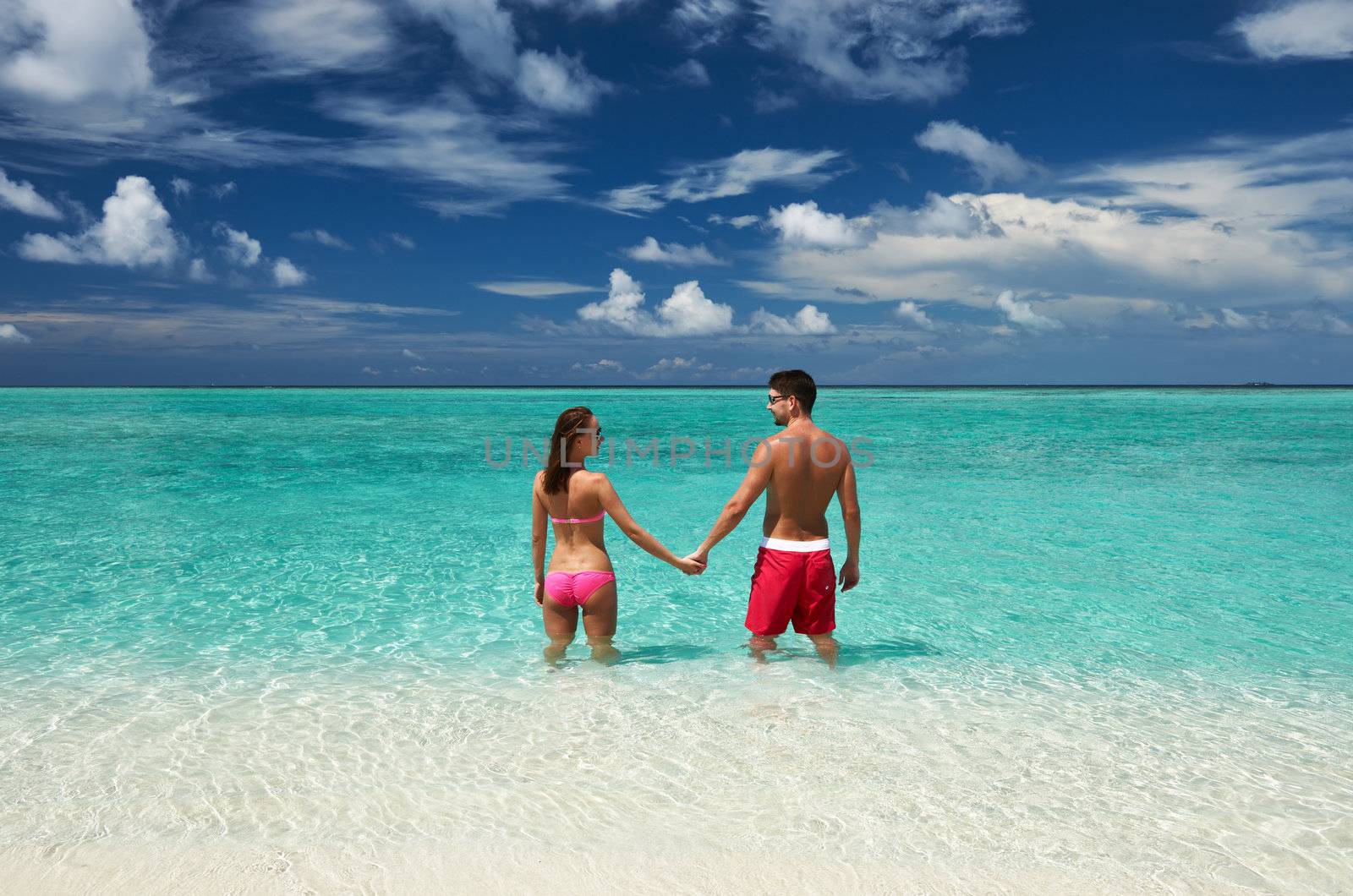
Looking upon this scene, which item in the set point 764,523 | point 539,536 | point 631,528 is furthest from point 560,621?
point 764,523

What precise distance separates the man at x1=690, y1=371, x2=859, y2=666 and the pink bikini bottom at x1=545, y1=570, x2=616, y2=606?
663mm

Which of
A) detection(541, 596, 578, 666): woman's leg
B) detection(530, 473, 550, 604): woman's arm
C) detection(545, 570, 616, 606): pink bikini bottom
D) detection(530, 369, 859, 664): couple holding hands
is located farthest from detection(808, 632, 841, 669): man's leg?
detection(530, 473, 550, 604): woman's arm

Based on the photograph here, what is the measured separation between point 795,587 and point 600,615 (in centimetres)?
131

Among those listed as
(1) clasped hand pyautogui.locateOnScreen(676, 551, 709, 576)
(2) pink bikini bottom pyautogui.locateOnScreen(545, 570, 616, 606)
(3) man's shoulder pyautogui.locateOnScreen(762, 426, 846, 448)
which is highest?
(3) man's shoulder pyautogui.locateOnScreen(762, 426, 846, 448)

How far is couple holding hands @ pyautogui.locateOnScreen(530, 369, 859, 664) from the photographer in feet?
16.4

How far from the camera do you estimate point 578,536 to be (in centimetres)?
517

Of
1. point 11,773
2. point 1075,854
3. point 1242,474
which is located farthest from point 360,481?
point 1242,474

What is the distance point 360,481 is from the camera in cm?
1791

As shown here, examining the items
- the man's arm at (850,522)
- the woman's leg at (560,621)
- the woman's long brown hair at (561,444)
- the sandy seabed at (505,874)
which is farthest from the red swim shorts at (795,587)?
the sandy seabed at (505,874)

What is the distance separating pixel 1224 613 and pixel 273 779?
26.2 ft

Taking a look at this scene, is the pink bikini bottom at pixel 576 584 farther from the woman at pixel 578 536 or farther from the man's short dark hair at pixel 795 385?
the man's short dark hair at pixel 795 385

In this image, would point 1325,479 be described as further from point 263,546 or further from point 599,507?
point 263,546

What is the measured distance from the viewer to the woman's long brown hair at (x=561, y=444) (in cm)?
480

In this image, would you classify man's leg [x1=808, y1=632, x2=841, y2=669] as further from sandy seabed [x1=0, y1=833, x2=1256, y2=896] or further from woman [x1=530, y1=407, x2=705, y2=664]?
sandy seabed [x1=0, y1=833, x2=1256, y2=896]
